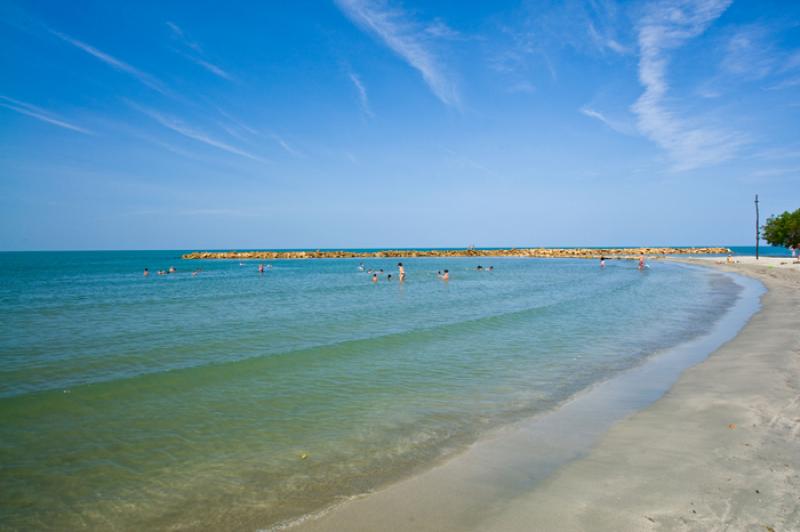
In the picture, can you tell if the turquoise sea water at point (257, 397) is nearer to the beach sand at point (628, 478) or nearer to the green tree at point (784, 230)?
the beach sand at point (628, 478)

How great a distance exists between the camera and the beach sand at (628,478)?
491cm

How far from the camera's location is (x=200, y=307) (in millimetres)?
25828

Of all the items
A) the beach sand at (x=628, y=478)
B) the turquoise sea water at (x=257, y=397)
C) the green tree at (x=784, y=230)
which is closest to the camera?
the beach sand at (x=628, y=478)

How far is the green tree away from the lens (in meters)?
77.1

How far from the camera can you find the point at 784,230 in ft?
264

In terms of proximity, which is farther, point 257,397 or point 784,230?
point 784,230

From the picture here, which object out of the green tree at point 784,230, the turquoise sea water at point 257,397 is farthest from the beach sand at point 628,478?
the green tree at point 784,230

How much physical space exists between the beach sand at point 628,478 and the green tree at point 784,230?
89.8m

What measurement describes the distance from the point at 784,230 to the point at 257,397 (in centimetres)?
10030

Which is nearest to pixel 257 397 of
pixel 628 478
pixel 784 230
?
pixel 628 478

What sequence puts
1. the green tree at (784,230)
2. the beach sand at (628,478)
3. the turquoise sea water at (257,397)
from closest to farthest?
the beach sand at (628,478) → the turquoise sea water at (257,397) → the green tree at (784,230)

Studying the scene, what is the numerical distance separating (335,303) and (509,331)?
1245 cm

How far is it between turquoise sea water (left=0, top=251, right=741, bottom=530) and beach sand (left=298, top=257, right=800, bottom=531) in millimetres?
665

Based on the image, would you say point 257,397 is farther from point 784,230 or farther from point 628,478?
point 784,230
